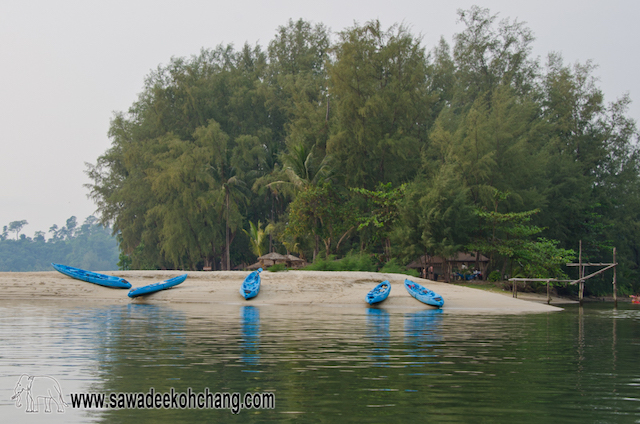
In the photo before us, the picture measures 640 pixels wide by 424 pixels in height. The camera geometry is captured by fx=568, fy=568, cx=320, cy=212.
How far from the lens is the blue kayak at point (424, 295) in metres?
26.2

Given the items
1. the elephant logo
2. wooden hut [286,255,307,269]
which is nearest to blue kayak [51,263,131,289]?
wooden hut [286,255,307,269]

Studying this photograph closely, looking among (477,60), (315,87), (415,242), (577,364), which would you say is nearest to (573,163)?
(477,60)

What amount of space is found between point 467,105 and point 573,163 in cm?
1037

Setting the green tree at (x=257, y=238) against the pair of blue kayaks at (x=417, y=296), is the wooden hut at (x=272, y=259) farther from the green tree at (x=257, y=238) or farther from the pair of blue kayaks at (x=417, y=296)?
the pair of blue kayaks at (x=417, y=296)

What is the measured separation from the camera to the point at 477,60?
175 ft

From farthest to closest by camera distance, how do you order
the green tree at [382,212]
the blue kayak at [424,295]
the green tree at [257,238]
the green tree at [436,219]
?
1. the green tree at [257,238]
2. the green tree at [382,212]
3. the green tree at [436,219]
4. the blue kayak at [424,295]

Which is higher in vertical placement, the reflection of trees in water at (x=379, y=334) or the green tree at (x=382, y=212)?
the green tree at (x=382, y=212)

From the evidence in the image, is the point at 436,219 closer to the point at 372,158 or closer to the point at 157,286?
the point at 372,158

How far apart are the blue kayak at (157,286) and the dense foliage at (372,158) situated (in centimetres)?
1293

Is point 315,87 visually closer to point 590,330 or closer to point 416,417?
point 590,330

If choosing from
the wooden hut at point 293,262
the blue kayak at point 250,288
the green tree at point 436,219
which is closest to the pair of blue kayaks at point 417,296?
the blue kayak at point 250,288

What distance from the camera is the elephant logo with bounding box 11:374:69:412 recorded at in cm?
732

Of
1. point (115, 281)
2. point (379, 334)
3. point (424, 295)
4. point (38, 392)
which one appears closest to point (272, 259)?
point (115, 281)

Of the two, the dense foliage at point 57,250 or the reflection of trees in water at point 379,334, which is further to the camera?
the dense foliage at point 57,250
